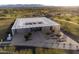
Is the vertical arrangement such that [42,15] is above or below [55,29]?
above

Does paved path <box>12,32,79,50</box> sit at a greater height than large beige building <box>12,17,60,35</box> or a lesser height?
lesser

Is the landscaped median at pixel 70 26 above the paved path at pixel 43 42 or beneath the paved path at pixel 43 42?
above

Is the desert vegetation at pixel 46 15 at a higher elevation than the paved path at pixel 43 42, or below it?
higher

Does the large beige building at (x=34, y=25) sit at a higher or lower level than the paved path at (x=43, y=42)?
higher

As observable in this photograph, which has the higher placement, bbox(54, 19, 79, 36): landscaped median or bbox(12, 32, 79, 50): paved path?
bbox(54, 19, 79, 36): landscaped median

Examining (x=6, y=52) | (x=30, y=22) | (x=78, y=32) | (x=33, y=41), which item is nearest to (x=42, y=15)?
(x=30, y=22)

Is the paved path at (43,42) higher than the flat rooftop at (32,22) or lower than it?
lower
